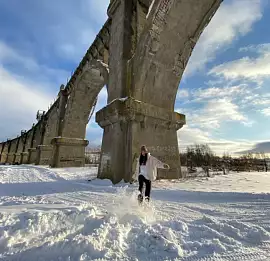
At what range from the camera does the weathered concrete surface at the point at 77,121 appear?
46.5ft

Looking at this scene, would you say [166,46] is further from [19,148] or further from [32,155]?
[19,148]

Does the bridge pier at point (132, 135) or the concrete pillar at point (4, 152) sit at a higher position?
the concrete pillar at point (4, 152)

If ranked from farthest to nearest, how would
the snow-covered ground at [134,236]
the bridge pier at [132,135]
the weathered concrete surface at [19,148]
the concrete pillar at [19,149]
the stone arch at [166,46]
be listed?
the concrete pillar at [19,149] → the weathered concrete surface at [19,148] → the stone arch at [166,46] → the bridge pier at [132,135] → the snow-covered ground at [134,236]

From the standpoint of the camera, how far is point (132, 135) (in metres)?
6.02

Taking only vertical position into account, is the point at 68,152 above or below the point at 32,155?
below

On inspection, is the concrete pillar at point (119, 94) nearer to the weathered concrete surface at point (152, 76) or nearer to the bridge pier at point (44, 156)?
the weathered concrete surface at point (152, 76)

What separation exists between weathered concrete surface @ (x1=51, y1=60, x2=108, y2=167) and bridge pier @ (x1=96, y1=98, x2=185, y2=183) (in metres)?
8.14

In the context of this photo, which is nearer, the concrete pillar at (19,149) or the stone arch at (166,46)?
the stone arch at (166,46)

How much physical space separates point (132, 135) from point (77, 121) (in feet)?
35.8

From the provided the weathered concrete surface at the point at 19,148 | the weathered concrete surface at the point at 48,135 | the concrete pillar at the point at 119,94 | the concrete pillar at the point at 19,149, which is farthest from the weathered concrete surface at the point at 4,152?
the concrete pillar at the point at 119,94

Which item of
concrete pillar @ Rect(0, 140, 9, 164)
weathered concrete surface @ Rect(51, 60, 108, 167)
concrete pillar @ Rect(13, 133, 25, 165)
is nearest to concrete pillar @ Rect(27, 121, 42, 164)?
concrete pillar @ Rect(13, 133, 25, 165)

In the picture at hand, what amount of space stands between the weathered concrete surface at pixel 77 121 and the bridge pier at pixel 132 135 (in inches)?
320

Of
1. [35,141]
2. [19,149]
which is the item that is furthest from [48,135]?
[19,149]

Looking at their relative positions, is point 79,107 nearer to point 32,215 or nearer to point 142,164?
point 142,164
